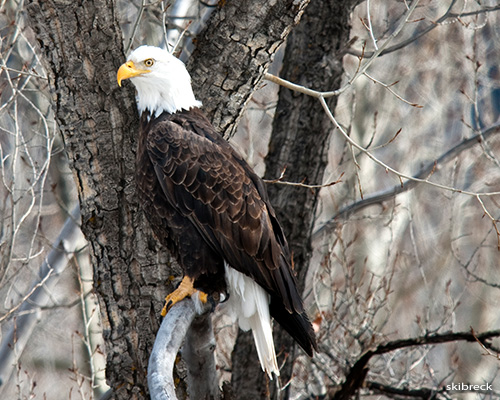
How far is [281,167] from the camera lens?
5676 mm

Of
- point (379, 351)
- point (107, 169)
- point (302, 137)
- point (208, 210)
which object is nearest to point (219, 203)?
point (208, 210)

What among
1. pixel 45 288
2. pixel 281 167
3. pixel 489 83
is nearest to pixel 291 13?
pixel 281 167

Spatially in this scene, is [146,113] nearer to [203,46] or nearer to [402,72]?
[203,46]

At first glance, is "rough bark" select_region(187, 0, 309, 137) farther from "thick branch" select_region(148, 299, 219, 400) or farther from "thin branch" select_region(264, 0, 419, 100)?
"thick branch" select_region(148, 299, 219, 400)

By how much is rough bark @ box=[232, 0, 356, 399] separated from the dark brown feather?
1.80 meters

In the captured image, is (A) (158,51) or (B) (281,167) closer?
(A) (158,51)

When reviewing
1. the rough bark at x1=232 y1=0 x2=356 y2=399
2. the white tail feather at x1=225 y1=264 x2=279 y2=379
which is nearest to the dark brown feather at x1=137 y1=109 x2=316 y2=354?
the white tail feather at x1=225 y1=264 x2=279 y2=379

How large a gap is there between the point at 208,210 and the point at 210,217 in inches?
1.4

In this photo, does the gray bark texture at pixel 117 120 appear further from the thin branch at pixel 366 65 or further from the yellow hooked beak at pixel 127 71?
the thin branch at pixel 366 65

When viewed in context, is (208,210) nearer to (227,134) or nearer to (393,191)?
(227,134)

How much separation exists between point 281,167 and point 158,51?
190 centimetres

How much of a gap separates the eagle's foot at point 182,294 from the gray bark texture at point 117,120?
0.12 metres

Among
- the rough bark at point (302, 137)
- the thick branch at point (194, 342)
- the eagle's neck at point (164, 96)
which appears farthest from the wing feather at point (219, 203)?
the rough bark at point (302, 137)

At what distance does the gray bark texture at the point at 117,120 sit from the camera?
3803 mm
